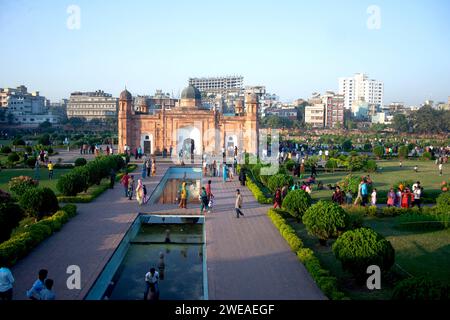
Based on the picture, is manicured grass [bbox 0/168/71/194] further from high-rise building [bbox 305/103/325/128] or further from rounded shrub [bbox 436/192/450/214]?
high-rise building [bbox 305/103/325/128]

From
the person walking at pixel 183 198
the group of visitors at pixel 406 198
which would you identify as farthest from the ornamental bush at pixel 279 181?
the person walking at pixel 183 198

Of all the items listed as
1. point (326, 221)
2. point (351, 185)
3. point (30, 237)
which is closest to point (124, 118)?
point (351, 185)

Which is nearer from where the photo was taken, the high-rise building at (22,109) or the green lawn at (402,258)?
the green lawn at (402,258)

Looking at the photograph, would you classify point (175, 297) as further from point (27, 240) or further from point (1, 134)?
point (1, 134)

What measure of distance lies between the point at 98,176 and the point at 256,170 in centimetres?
743

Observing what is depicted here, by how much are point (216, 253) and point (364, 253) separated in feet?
11.0

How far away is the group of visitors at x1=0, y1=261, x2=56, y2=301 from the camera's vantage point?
22.4 ft

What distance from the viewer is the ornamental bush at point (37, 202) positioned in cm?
1282

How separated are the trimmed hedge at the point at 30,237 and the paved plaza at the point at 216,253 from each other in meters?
0.14

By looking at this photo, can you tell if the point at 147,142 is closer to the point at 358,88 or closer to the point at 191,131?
the point at 191,131

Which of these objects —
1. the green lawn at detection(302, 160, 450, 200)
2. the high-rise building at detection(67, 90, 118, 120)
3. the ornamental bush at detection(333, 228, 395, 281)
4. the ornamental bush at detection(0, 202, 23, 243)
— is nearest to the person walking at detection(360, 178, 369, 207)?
the green lawn at detection(302, 160, 450, 200)

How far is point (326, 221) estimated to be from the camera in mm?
10820

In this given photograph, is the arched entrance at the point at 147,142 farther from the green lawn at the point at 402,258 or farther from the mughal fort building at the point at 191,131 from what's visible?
the green lawn at the point at 402,258

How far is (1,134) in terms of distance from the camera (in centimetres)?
5738
